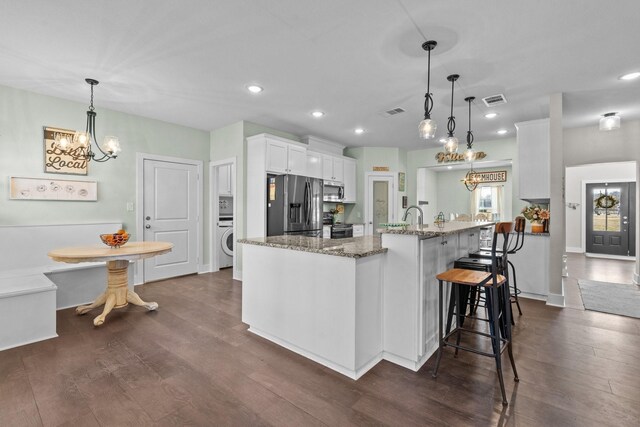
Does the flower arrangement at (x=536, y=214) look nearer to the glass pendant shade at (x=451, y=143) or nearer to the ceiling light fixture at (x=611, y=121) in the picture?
the ceiling light fixture at (x=611, y=121)

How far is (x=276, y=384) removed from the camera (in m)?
1.98

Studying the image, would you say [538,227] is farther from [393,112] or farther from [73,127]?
[73,127]

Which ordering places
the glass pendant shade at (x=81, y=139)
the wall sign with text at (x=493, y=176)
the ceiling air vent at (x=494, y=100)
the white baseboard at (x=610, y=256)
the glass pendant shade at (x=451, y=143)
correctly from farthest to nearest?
the wall sign with text at (x=493, y=176) → the white baseboard at (x=610, y=256) → the ceiling air vent at (x=494, y=100) → the glass pendant shade at (x=81, y=139) → the glass pendant shade at (x=451, y=143)

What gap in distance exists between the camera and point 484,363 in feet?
7.41

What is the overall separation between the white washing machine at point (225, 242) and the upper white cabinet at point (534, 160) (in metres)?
4.87

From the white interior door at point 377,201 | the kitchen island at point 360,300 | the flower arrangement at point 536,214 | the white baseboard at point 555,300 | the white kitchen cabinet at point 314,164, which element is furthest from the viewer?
the white interior door at point 377,201

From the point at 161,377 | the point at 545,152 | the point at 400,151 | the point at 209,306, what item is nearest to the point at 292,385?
the point at 161,377

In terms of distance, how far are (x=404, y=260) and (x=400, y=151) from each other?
5104mm

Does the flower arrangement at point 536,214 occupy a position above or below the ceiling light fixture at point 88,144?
below

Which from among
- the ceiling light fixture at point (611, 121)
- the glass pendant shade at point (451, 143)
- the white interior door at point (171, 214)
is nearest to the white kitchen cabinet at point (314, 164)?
the white interior door at point (171, 214)

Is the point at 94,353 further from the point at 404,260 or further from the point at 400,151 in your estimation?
the point at 400,151

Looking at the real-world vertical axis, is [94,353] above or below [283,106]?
below

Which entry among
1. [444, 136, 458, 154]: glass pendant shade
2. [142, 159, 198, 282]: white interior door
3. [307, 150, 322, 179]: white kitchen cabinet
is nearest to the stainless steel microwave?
[307, 150, 322, 179]: white kitchen cabinet

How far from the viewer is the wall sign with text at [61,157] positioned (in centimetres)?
377
